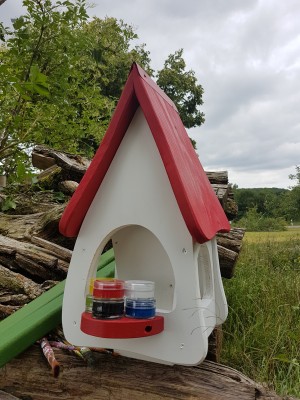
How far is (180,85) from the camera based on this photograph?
1700 cm

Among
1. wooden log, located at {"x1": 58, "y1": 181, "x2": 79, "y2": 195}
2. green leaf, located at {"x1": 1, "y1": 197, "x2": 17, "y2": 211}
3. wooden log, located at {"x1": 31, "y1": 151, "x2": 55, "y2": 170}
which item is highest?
wooden log, located at {"x1": 31, "y1": 151, "x2": 55, "y2": 170}

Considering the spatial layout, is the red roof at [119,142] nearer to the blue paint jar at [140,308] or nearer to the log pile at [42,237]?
the blue paint jar at [140,308]

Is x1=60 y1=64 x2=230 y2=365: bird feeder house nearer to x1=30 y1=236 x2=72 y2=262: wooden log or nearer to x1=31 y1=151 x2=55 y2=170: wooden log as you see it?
x1=30 y1=236 x2=72 y2=262: wooden log

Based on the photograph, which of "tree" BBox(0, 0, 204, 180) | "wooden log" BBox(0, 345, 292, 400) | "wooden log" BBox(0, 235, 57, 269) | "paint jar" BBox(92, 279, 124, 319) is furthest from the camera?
"tree" BBox(0, 0, 204, 180)

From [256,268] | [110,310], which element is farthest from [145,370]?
[256,268]

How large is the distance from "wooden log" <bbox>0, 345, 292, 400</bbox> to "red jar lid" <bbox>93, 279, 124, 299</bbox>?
43cm

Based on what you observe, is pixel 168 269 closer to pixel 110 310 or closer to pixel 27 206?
pixel 110 310

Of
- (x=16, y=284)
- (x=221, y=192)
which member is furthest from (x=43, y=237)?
(x=221, y=192)

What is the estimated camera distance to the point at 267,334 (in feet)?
9.02

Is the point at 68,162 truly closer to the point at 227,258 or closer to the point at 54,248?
the point at 54,248

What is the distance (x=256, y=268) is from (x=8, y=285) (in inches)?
102

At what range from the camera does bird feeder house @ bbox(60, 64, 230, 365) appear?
1465 millimetres

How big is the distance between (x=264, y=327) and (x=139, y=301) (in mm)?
1610

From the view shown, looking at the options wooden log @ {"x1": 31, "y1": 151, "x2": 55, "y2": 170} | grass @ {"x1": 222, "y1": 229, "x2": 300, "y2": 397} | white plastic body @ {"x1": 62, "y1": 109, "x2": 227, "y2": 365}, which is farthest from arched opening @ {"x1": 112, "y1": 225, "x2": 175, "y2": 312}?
wooden log @ {"x1": 31, "y1": 151, "x2": 55, "y2": 170}
